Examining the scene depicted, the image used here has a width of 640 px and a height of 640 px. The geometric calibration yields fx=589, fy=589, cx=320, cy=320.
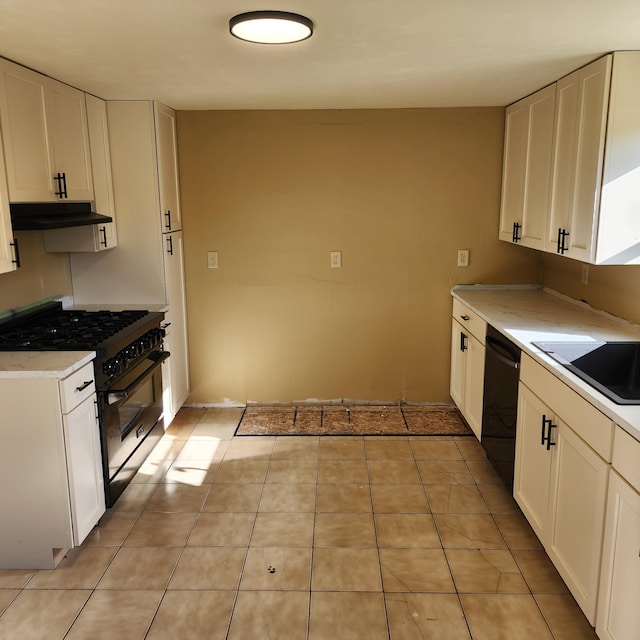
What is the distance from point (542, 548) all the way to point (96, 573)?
6.60ft

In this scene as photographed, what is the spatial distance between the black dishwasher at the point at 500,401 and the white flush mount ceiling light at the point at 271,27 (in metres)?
1.73

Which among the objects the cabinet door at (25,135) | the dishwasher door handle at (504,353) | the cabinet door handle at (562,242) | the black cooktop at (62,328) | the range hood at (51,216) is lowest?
the dishwasher door handle at (504,353)

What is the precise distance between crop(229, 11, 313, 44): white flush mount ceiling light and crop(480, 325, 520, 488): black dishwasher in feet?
5.68

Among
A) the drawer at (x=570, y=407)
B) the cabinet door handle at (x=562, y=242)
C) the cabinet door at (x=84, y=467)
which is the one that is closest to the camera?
the drawer at (x=570, y=407)

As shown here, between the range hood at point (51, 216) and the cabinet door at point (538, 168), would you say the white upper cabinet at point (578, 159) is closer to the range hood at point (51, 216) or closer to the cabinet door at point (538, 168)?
the cabinet door at point (538, 168)

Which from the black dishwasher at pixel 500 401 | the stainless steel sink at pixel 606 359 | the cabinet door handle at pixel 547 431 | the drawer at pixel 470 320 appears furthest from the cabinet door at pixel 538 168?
the cabinet door handle at pixel 547 431

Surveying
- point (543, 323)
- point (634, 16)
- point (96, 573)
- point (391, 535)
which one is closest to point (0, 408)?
point (96, 573)

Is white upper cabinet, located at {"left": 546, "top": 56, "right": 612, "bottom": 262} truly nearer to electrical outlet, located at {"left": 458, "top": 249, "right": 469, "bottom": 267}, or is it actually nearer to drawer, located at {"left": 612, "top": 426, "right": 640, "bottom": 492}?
electrical outlet, located at {"left": 458, "top": 249, "right": 469, "bottom": 267}

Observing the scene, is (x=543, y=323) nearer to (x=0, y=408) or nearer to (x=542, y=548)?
(x=542, y=548)

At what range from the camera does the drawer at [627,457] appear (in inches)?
68.6

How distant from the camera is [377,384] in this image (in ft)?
14.7

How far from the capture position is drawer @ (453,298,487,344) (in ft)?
11.6

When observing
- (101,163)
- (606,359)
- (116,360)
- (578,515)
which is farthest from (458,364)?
(101,163)

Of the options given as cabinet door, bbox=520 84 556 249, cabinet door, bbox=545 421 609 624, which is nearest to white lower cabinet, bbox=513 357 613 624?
cabinet door, bbox=545 421 609 624
